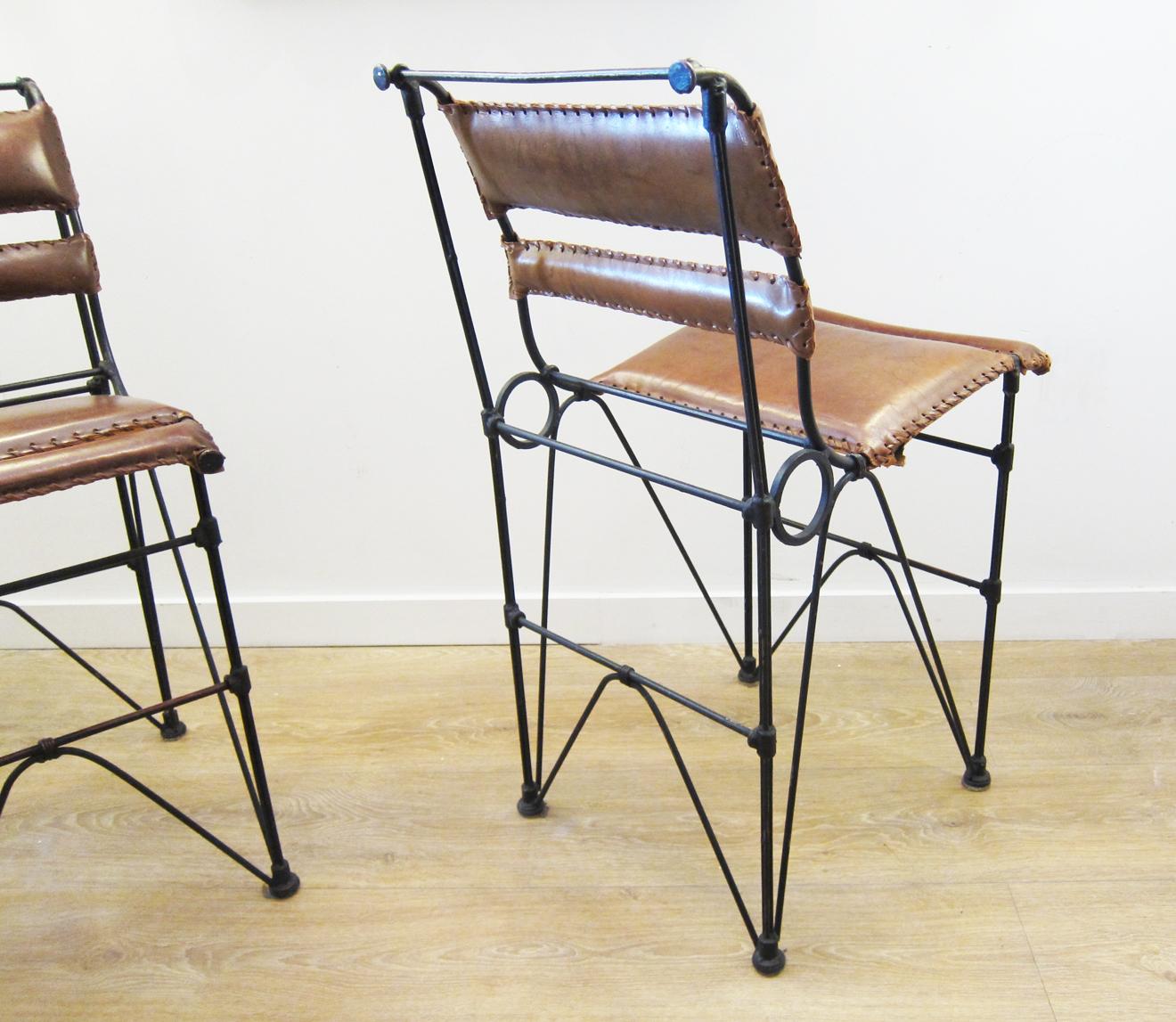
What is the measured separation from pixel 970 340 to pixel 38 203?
1156mm

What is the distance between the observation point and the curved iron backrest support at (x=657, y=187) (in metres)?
0.86

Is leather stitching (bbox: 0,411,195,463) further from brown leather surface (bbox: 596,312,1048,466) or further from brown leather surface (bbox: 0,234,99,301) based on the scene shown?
brown leather surface (bbox: 596,312,1048,466)

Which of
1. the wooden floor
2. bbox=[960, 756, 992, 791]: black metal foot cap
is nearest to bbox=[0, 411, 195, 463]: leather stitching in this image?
the wooden floor

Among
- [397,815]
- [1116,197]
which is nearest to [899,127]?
[1116,197]

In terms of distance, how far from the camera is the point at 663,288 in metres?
1.05

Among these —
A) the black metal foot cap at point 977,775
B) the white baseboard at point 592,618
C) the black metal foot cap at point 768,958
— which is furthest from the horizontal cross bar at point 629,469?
the white baseboard at point 592,618

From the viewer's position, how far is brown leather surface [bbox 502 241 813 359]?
94cm

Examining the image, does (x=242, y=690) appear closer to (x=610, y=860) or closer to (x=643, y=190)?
(x=610, y=860)

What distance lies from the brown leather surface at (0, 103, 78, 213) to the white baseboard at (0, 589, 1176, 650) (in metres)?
0.79

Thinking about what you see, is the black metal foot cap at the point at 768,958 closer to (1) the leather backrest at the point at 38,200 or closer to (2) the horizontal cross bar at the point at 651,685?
(2) the horizontal cross bar at the point at 651,685

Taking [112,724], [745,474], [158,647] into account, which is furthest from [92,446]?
[745,474]

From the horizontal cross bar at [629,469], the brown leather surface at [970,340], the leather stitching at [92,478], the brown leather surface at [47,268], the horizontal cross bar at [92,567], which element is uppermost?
the brown leather surface at [47,268]

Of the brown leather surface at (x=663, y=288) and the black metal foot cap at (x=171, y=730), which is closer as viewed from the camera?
the brown leather surface at (x=663, y=288)

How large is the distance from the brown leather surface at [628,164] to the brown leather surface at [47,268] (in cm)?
62
